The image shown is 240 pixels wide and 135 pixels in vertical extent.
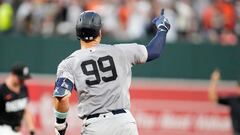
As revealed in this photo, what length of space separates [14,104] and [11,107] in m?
0.07

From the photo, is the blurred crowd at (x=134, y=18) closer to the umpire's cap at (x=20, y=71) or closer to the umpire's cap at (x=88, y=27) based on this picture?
the umpire's cap at (x=20, y=71)

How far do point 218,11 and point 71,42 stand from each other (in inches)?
121

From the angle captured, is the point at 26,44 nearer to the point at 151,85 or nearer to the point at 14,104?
the point at 151,85

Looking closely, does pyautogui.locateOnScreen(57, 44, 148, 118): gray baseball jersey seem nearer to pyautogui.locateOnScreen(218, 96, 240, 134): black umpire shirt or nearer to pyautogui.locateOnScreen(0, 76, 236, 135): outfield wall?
pyautogui.locateOnScreen(218, 96, 240, 134): black umpire shirt

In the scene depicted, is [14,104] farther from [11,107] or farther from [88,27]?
[88,27]

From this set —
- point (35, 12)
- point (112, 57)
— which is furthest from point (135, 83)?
point (112, 57)

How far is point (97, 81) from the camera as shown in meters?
6.29

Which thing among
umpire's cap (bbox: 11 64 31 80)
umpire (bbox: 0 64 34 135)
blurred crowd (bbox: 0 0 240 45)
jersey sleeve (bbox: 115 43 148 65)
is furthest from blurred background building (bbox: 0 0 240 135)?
jersey sleeve (bbox: 115 43 148 65)

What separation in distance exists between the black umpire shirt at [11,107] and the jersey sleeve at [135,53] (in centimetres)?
417

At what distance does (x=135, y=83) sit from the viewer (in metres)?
16.1

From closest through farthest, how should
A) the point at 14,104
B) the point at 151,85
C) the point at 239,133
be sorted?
the point at 14,104 → the point at 239,133 → the point at 151,85

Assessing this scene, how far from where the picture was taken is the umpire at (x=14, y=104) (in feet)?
33.5

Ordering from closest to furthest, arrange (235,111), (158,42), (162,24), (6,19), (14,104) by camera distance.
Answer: (158,42) < (162,24) < (14,104) < (235,111) < (6,19)

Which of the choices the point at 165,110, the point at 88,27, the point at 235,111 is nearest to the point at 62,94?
the point at 88,27
